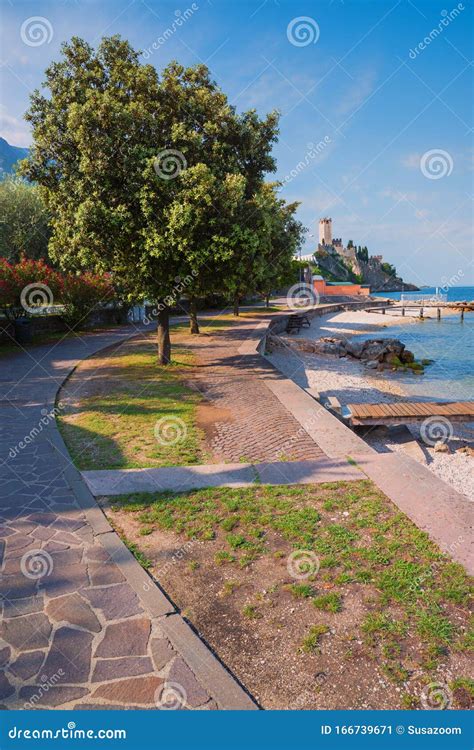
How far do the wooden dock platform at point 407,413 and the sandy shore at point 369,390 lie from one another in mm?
541

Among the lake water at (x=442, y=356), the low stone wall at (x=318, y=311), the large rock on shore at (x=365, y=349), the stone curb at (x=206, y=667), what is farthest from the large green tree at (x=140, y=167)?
the low stone wall at (x=318, y=311)

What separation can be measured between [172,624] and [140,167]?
1137cm

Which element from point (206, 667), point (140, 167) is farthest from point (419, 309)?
point (206, 667)

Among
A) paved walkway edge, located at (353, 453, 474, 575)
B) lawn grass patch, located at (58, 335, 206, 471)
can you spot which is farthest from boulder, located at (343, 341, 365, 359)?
paved walkway edge, located at (353, 453, 474, 575)

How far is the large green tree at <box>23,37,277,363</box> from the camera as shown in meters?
11.8

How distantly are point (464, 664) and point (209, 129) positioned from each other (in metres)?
13.2

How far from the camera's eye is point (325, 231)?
141 meters

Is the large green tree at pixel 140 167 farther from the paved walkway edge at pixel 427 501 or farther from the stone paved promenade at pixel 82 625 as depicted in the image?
the stone paved promenade at pixel 82 625

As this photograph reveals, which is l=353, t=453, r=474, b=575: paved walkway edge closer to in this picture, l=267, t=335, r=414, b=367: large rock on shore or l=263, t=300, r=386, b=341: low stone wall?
l=267, t=335, r=414, b=367: large rock on shore

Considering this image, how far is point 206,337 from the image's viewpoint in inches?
915

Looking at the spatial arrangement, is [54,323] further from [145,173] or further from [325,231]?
[325,231]

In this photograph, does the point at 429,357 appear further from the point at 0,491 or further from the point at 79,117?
the point at 0,491

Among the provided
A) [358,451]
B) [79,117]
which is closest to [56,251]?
[79,117]

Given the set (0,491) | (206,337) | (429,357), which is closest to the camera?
(0,491)
